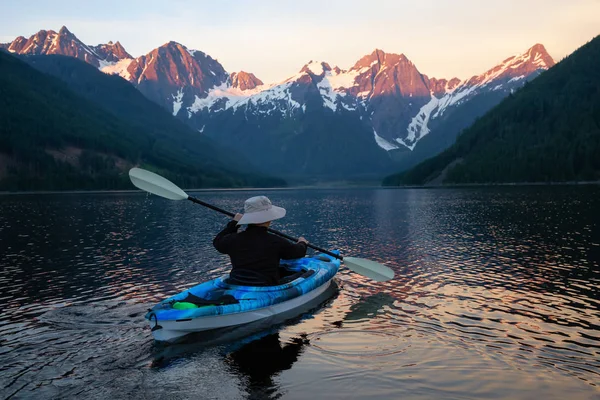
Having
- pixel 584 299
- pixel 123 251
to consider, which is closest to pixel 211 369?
pixel 584 299

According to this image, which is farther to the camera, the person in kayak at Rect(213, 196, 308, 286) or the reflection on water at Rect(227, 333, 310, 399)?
the person in kayak at Rect(213, 196, 308, 286)

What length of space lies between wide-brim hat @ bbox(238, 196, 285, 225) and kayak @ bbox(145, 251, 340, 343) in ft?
8.55

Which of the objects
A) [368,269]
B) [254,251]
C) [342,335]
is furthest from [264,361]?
[368,269]

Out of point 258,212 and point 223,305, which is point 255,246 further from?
point 223,305

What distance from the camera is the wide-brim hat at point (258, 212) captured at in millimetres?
18422

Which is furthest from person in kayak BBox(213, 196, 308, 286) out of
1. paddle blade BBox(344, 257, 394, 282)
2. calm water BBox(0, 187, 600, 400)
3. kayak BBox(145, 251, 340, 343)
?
paddle blade BBox(344, 257, 394, 282)

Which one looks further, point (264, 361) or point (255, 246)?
point (255, 246)

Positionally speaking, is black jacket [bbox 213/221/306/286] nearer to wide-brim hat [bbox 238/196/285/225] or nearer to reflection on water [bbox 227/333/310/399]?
wide-brim hat [bbox 238/196/285/225]

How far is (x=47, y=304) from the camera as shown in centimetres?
2359

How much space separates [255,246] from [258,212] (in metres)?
1.29

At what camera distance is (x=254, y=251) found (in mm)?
18859

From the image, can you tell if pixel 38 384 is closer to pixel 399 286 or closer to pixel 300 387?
pixel 300 387

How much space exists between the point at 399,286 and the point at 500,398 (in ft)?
47.7

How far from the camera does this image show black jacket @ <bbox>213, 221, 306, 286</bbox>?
18625 mm
